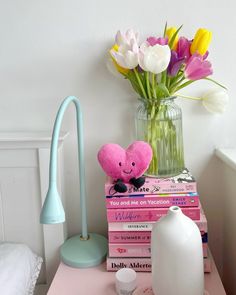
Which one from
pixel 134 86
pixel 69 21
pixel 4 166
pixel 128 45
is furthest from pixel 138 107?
pixel 4 166

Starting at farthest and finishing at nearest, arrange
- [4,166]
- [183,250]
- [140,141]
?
[4,166], [140,141], [183,250]

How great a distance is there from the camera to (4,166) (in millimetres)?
1195

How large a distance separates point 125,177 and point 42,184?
11.2 inches

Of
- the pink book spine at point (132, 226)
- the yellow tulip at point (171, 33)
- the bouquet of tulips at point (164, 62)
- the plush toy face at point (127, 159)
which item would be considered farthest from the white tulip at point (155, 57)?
the pink book spine at point (132, 226)

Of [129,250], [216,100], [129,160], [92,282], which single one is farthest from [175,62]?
[92,282]

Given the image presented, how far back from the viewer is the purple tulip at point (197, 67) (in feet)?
3.33

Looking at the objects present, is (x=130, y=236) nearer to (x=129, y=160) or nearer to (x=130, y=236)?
(x=130, y=236)

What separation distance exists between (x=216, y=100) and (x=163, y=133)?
20 centimetres

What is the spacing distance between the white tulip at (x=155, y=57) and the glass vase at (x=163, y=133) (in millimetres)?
124

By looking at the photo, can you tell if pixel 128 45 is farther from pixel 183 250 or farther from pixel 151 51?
pixel 183 250

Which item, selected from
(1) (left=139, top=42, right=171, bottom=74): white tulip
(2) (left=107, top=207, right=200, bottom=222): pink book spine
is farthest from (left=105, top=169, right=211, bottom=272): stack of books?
(1) (left=139, top=42, right=171, bottom=74): white tulip

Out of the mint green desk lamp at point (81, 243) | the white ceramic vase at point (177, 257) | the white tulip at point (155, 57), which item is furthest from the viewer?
the mint green desk lamp at point (81, 243)

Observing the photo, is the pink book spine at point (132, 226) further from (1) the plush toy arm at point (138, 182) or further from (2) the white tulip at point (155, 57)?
(2) the white tulip at point (155, 57)

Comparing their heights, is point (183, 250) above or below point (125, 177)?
below
